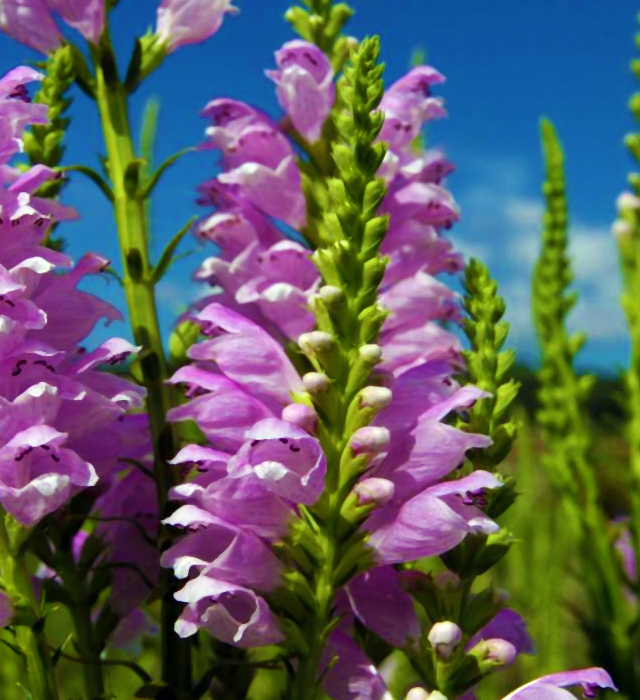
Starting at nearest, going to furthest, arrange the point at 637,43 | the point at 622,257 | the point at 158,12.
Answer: the point at 158,12, the point at 637,43, the point at 622,257

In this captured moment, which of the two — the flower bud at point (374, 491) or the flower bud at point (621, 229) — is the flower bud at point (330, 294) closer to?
the flower bud at point (374, 491)

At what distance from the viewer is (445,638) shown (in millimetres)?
638

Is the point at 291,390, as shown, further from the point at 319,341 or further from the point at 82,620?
the point at 82,620

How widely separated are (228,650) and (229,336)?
279 millimetres

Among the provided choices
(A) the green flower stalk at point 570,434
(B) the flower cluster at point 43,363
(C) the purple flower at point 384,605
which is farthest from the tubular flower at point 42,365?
(A) the green flower stalk at point 570,434

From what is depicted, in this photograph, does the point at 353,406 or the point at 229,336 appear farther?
the point at 229,336

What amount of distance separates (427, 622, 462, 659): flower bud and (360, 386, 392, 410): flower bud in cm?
15

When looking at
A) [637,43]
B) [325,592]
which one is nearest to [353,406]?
[325,592]

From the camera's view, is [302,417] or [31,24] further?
[31,24]

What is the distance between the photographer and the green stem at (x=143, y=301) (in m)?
0.78

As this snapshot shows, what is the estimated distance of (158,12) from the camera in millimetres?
996

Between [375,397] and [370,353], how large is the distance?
0.10 ft

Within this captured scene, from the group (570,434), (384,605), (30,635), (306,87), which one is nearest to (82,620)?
(30,635)

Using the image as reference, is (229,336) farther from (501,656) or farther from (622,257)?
(622,257)
